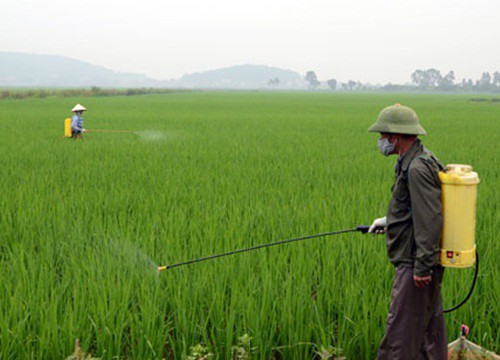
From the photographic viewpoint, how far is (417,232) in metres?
2.15

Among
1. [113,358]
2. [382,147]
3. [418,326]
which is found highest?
[382,147]

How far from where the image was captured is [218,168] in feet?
25.7

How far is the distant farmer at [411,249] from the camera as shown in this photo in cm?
213

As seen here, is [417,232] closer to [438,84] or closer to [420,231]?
[420,231]

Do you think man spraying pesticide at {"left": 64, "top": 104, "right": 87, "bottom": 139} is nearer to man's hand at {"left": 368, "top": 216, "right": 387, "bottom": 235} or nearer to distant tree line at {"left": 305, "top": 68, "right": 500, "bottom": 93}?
man's hand at {"left": 368, "top": 216, "right": 387, "bottom": 235}

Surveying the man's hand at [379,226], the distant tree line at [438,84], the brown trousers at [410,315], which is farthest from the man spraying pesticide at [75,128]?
the distant tree line at [438,84]

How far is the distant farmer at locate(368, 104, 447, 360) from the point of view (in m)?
2.13

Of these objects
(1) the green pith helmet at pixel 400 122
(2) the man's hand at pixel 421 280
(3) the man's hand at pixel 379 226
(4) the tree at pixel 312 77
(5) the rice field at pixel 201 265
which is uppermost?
(4) the tree at pixel 312 77

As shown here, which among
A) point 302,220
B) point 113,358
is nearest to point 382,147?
point 113,358

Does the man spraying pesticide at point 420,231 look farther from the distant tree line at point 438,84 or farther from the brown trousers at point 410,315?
the distant tree line at point 438,84

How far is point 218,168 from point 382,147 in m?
5.56

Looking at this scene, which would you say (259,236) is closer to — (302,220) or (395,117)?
(302,220)

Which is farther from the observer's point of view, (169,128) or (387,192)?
(169,128)

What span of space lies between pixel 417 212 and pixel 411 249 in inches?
8.4
